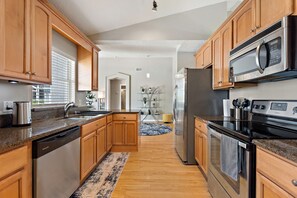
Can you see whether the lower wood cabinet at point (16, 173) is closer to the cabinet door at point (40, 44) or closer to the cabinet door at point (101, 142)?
the cabinet door at point (40, 44)

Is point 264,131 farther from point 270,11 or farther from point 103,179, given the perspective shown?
point 103,179

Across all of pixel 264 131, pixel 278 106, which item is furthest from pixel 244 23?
pixel 264 131

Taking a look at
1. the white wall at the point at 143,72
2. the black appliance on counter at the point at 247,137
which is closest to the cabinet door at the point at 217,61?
the black appliance on counter at the point at 247,137

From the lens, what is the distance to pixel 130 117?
4328mm

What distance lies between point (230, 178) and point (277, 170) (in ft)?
2.38

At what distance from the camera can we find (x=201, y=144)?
10.1ft

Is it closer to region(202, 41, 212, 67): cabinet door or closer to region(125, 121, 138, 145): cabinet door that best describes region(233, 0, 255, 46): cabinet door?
region(202, 41, 212, 67): cabinet door

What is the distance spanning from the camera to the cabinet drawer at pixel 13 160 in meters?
1.23

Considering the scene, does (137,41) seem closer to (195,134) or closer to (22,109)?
(195,134)

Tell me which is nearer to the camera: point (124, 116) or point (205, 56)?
point (205, 56)

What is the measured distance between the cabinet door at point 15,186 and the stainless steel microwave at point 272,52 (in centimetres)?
207

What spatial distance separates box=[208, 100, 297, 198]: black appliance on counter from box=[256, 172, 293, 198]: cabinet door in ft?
0.28

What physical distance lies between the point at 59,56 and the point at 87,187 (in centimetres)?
237

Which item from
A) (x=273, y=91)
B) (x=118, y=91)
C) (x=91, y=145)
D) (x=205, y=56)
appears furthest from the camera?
(x=118, y=91)
